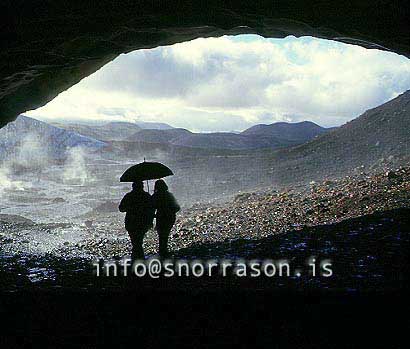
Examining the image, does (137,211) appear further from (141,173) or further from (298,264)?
(298,264)

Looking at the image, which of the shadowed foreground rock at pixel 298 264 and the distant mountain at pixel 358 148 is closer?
the shadowed foreground rock at pixel 298 264

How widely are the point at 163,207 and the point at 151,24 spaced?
276cm

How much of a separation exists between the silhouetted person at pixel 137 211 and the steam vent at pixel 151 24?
2.34 m

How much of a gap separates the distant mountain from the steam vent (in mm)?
9505

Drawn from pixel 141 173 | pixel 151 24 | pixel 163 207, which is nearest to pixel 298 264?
pixel 163 207

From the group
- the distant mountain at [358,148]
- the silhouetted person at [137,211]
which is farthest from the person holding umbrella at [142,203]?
the distant mountain at [358,148]

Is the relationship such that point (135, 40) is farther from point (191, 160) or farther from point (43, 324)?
point (191, 160)

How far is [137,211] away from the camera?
505 centimetres

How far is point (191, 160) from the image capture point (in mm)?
20672

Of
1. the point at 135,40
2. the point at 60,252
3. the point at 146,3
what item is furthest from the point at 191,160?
the point at 146,3

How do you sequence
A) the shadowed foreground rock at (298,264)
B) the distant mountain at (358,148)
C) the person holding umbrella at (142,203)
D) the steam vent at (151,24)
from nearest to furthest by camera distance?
the shadowed foreground rock at (298,264) < the steam vent at (151,24) < the person holding umbrella at (142,203) < the distant mountain at (358,148)

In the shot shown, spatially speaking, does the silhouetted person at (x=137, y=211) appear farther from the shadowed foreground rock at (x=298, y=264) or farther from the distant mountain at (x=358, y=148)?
the distant mountain at (x=358, y=148)

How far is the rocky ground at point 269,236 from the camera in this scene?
543 centimetres

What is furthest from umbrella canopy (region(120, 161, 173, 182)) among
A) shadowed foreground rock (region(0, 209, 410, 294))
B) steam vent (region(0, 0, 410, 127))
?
steam vent (region(0, 0, 410, 127))
